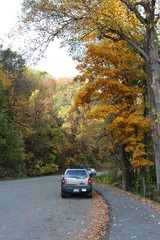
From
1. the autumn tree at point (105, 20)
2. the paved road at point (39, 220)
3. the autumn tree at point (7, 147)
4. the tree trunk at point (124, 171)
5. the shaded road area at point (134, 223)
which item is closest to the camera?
the shaded road area at point (134, 223)

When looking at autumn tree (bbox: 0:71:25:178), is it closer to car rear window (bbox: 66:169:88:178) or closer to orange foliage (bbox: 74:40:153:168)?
orange foliage (bbox: 74:40:153:168)

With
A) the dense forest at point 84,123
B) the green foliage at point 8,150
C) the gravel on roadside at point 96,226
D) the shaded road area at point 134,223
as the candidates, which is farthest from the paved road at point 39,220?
the green foliage at point 8,150

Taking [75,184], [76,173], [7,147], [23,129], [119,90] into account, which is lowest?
[75,184]

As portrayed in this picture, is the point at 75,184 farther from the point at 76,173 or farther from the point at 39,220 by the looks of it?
the point at 39,220

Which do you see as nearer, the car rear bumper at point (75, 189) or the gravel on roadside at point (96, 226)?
the gravel on roadside at point (96, 226)

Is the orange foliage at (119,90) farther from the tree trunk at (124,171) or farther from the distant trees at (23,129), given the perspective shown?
the distant trees at (23,129)

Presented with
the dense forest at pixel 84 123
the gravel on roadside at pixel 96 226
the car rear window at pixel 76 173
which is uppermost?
the dense forest at pixel 84 123

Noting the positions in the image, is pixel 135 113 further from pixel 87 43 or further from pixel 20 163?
pixel 20 163

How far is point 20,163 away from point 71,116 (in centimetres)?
1711

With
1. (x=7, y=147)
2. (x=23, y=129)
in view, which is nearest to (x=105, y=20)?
(x=7, y=147)

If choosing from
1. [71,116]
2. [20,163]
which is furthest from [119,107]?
[71,116]

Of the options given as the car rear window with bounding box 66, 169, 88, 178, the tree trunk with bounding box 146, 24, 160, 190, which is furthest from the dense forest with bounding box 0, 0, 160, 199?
the car rear window with bounding box 66, 169, 88, 178

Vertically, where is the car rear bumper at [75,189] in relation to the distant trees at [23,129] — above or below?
below

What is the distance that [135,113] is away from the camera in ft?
53.3
